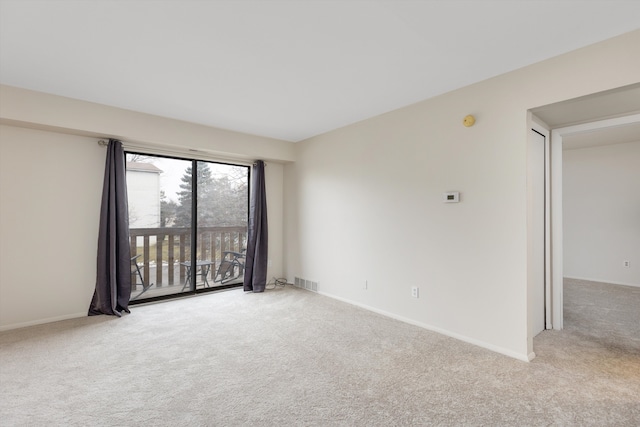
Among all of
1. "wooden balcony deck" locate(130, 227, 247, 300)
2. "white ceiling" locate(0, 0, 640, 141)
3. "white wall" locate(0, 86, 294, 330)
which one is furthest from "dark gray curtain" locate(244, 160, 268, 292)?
"white ceiling" locate(0, 0, 640, 141)

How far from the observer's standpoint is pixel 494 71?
2.59 m

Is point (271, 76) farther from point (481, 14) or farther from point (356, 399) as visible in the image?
point (356, 399)

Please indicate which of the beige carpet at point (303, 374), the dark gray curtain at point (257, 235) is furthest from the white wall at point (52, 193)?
the dark gray curtain at point (257, 235)

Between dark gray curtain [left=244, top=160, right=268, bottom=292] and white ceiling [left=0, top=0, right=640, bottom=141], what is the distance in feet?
5.79

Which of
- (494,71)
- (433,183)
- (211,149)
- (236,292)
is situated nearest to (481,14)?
(494,71)

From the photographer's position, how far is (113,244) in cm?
357

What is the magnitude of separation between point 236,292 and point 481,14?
444 cm

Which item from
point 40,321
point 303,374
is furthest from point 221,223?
point 303,374

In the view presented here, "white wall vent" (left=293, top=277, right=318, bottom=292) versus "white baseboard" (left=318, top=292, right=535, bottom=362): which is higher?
"white wall vent" (left=293, top=277, right=318, bottom=292)

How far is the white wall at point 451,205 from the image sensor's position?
248 cm

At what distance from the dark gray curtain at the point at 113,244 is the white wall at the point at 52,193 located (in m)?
0.16

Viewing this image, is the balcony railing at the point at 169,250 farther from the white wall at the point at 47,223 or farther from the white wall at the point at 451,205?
the white wall at the point at 451,205

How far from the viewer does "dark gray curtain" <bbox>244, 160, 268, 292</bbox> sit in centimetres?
477

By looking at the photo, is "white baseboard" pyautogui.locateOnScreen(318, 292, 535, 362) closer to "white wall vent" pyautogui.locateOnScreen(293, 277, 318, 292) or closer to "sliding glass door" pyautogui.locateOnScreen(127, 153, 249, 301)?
"white wall vent" pyautogui.locateOnScreen(293, 277, 318, 292)
